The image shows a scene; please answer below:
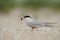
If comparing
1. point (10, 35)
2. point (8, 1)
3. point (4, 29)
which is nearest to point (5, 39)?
point (10, 35)

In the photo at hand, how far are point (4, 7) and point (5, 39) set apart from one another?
227 inches

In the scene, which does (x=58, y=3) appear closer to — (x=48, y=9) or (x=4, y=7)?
(x=48, y=9)

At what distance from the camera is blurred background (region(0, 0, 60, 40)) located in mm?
5062

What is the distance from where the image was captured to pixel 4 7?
10.6 meters

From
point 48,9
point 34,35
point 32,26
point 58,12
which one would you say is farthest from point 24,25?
point 48,9

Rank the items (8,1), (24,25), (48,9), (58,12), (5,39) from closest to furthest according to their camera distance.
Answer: (5,39) → (24,25) → (58,12) → (48,9) → (8,1)

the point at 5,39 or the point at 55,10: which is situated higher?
the point at 55,10

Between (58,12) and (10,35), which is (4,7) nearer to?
(58,12)

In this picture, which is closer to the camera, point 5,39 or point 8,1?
point 5,39

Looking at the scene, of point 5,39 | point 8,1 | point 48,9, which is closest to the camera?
point 5,39

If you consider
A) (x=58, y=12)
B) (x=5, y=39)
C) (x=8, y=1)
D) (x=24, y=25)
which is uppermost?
(x=8, y=1)

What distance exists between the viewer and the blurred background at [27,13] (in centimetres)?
506

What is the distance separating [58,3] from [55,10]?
1001 mm

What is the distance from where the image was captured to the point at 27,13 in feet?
30.6
